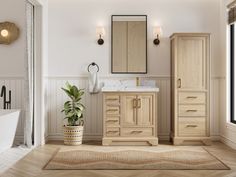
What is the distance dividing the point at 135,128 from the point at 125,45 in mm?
1397

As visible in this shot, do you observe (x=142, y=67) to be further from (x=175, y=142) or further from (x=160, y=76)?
Answer: (x=175, y=142)

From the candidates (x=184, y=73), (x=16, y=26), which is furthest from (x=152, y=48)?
(x=16, y=26)

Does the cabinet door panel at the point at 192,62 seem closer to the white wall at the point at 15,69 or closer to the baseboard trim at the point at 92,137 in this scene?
the baseboard trim at the point at 92,137

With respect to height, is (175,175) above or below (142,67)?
below

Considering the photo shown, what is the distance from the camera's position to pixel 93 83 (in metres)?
6.22

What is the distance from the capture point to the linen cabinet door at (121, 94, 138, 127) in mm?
Answer: 5828

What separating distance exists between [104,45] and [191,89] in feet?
5.24

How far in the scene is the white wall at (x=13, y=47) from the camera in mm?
6191

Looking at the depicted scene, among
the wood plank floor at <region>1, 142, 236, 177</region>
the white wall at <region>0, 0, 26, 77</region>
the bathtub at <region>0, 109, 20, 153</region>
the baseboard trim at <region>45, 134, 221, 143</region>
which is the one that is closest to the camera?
the wood plank floor at <region>1, 142, 236, 177</region>

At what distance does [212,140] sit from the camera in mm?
6285

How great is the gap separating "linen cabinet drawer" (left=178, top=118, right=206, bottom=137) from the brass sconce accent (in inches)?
115

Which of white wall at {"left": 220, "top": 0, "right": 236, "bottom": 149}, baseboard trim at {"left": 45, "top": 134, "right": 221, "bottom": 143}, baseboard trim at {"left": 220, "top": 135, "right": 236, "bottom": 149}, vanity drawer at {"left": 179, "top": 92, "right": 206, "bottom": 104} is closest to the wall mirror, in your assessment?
vanity drawer at {"left": 179, "top": 92, "right": 206, "bottom": 104}

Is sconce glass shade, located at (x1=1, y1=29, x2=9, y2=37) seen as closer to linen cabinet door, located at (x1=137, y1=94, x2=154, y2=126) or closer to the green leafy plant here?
the green leafy plant

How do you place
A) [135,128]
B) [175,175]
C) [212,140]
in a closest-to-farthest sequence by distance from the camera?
[175,175]
[135,128]
[212,140]
